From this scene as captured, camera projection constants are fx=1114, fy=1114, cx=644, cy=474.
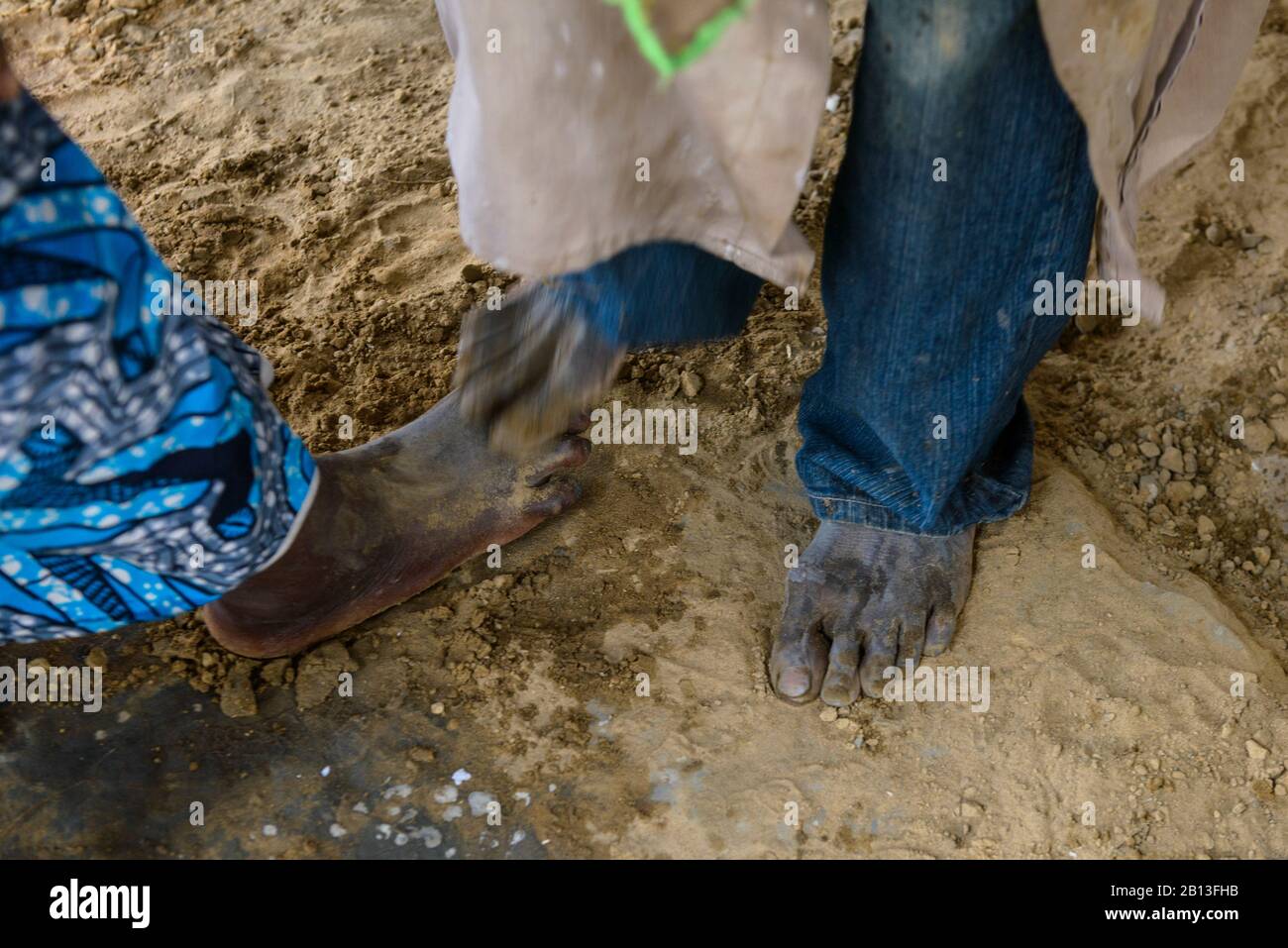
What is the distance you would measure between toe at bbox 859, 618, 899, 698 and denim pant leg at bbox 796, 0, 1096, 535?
0.48 feet

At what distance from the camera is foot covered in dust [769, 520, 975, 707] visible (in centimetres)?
150

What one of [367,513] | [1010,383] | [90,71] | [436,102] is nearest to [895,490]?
[1010,383]

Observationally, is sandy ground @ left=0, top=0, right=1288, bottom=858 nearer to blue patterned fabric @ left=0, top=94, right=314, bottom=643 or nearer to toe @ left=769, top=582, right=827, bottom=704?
toe @ left=769, top=582, right=827, bottom=704

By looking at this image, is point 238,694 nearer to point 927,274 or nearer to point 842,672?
point 842,672

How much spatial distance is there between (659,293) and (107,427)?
638mm

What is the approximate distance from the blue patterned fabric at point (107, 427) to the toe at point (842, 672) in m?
0.73

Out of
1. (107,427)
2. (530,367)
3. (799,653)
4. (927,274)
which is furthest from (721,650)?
(107,427)

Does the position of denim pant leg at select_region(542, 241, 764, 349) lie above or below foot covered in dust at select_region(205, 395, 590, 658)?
above

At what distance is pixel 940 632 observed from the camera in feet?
5.01

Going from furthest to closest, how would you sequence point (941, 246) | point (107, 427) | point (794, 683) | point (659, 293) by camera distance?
point (794, 683) < point (659, 293) < point (941, 246) < point (107, 427)

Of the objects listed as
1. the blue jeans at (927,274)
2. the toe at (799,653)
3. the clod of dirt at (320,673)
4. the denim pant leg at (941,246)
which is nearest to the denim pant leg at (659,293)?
the blue jeans at (927,274)

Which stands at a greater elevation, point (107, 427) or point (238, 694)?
point (107, 427)

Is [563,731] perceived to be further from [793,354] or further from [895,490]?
[793,354]

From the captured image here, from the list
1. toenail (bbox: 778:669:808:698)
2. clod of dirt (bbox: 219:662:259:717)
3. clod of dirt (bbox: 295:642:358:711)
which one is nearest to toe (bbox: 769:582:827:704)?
toenail (bbox: 778:669:808:698)
